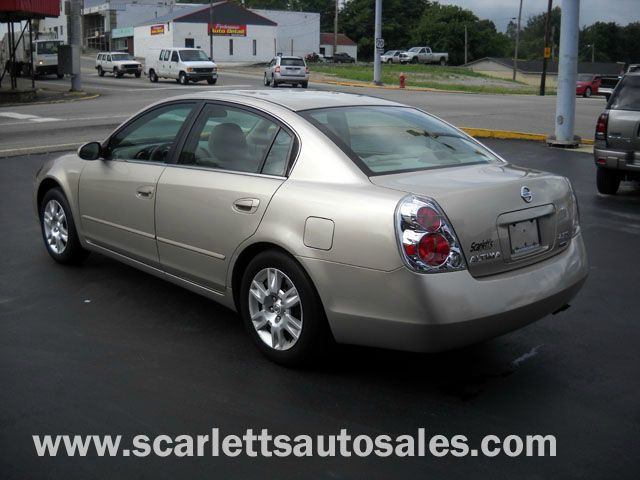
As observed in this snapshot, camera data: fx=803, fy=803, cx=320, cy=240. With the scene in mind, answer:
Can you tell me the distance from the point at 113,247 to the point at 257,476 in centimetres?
297

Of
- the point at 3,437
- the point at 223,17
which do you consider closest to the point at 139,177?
the point at 3,437

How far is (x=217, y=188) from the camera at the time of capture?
4973 mm

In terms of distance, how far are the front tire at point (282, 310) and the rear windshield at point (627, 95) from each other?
7165mm

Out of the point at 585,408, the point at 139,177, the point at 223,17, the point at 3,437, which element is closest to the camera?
the point at 3,437

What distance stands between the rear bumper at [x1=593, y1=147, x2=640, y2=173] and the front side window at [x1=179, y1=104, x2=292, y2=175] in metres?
6.42

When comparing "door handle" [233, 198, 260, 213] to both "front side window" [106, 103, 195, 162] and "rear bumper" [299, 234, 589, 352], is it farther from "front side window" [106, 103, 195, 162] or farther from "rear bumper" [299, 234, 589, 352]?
"front side window" [106, 103, 195, 162]

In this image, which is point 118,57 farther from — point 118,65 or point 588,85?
point 588,85

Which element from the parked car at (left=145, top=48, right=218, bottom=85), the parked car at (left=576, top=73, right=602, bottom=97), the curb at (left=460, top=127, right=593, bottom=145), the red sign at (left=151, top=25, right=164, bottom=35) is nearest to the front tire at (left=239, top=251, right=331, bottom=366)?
the curb at (left=460, top=127, right=593, bottom=145)

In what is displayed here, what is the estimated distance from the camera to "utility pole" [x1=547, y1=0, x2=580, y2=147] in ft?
49.4

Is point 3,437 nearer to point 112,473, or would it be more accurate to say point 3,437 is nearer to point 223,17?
point 112,473

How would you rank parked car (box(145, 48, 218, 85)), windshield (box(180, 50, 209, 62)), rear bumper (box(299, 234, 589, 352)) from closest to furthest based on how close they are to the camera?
rear bumper (box(299, 234, 589, 352)) < parked car (box(145, 48, 218, 85)) < windshield (box(180, 50, 209, 62))

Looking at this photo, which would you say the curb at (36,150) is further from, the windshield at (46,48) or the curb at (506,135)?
the windshield at (46,48)

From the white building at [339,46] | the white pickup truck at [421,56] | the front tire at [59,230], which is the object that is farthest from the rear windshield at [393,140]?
the white building at [339,46]

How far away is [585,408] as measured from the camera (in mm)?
4152
